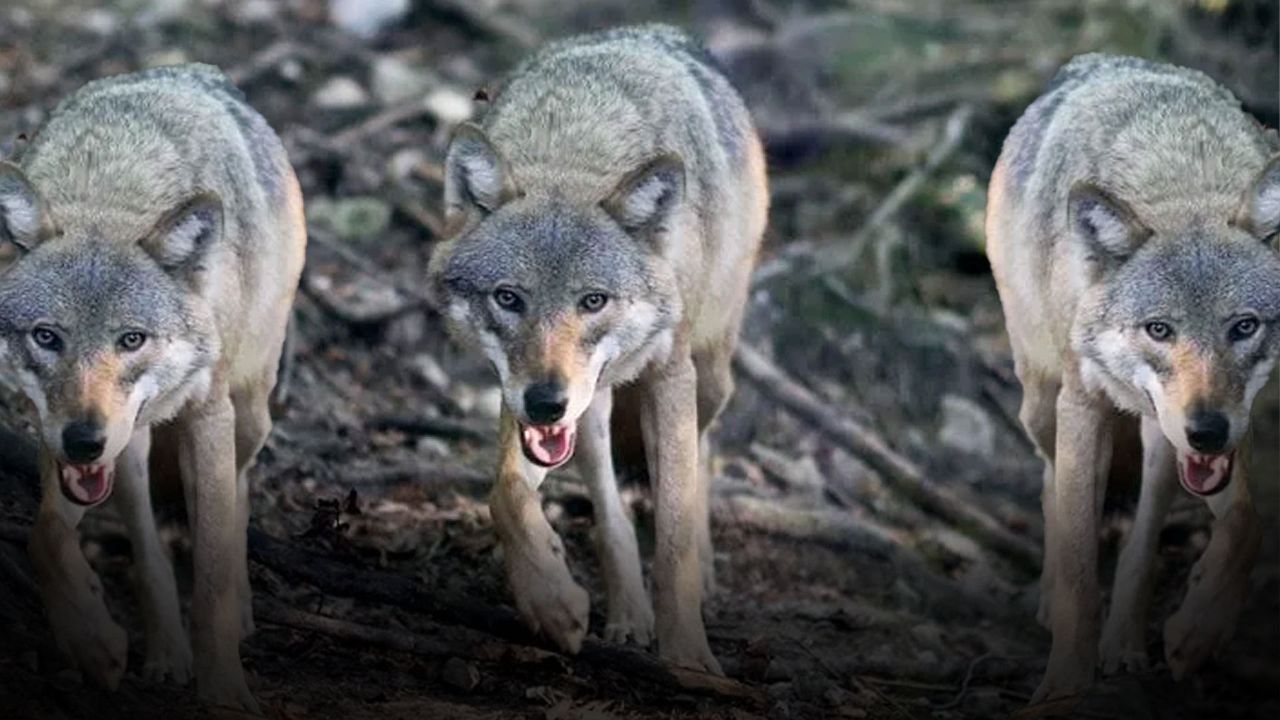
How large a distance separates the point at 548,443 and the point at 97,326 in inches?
53.6

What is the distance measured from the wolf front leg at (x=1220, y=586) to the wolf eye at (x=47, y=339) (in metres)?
3.48

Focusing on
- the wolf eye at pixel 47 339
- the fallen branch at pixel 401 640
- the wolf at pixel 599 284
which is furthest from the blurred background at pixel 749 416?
the wolf eye at pixel 47 339

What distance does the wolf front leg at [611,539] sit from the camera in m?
7.44

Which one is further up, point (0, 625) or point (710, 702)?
point (0, 625)

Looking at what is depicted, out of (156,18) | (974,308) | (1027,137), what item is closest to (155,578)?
(1027,137)

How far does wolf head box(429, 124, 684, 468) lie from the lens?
20.8ft

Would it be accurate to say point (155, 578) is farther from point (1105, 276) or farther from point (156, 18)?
point (156, 18)

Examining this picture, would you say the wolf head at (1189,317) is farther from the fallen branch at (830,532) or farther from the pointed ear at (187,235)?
the pointed ear at (187,235)

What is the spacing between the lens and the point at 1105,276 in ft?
21.7

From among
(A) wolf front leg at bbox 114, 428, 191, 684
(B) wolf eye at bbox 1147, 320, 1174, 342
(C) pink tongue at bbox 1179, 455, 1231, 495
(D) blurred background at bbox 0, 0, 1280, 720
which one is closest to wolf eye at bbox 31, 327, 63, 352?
(A) wolf front leg at bbox 114, 428, 191, 684

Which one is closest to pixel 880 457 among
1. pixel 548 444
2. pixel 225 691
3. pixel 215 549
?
pixel 548 444

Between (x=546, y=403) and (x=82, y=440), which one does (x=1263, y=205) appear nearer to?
(x=546, y=403)

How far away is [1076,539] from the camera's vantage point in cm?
695

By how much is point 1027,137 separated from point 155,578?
341cm
